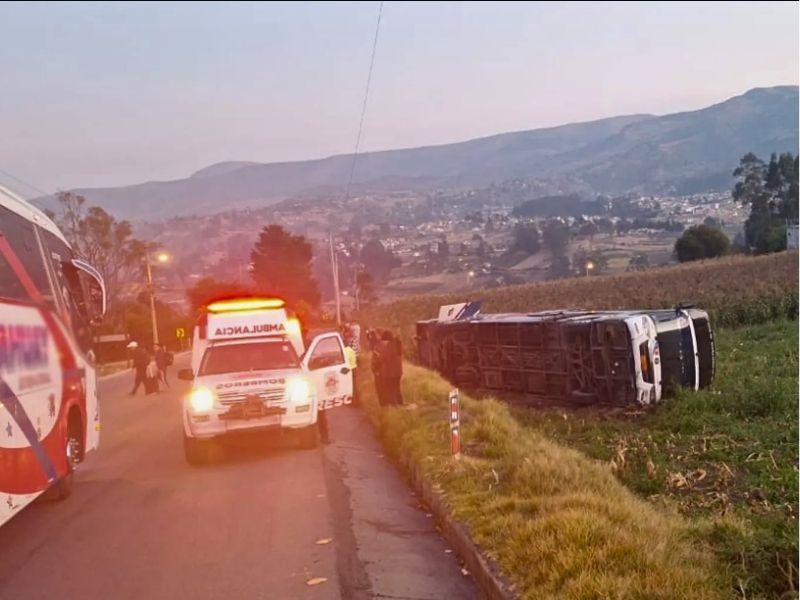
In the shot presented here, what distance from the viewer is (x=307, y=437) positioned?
45.6 feet

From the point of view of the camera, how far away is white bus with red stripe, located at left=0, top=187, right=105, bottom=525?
328 inches

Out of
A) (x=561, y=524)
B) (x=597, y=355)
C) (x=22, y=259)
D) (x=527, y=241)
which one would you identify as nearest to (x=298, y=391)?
(x=22, y=259)

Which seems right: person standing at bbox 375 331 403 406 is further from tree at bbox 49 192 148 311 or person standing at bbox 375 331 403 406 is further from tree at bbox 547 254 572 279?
tree at bbox 547 254 572 279

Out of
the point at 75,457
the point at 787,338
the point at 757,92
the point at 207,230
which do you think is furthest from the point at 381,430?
the point at 757,92

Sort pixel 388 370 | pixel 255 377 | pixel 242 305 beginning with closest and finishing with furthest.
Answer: pixel 255 377 < pixel 242 305 < pixel 388 370

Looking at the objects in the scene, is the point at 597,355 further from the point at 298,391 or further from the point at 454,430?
the point at 454,430

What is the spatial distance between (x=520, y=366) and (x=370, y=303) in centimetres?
4206

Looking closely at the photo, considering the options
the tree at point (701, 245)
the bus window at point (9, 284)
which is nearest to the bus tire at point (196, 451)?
the bus window at point (9, 284)

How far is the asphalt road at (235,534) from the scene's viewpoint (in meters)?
7.14

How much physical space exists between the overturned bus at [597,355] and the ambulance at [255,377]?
14.8ft

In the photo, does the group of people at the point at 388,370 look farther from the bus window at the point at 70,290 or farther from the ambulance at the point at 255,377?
the bus window at the point at 70,290

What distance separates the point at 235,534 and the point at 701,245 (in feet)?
190

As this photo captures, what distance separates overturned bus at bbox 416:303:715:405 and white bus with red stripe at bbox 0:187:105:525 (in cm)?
901

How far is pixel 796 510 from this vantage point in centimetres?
846
